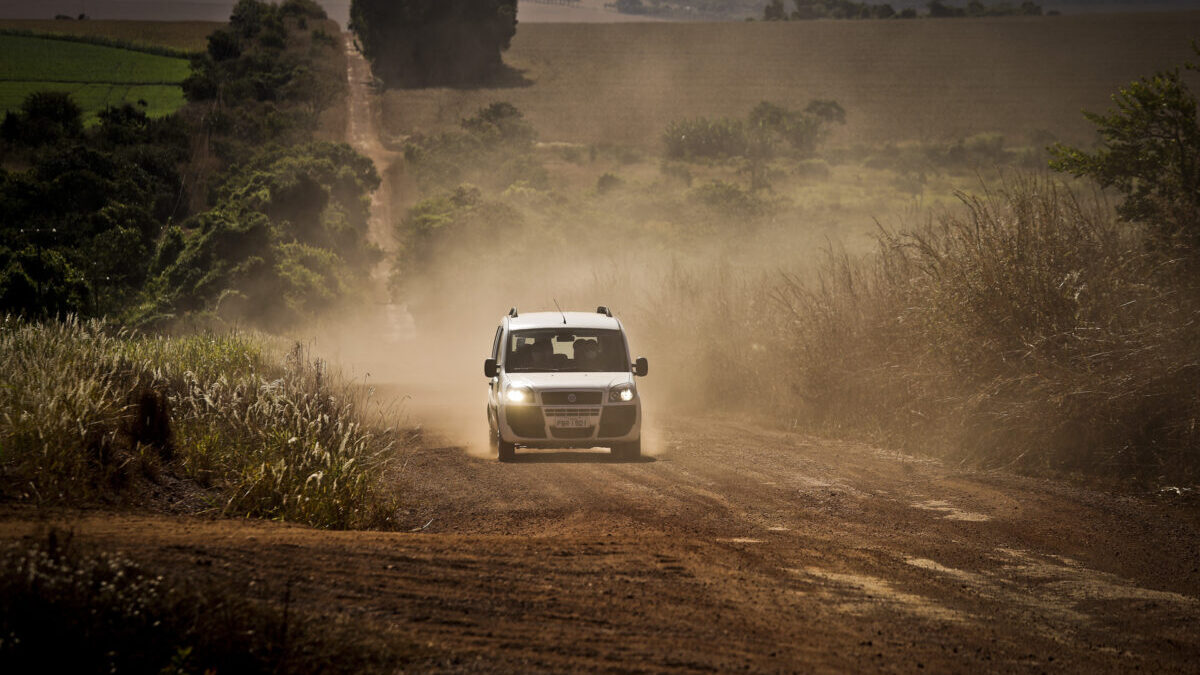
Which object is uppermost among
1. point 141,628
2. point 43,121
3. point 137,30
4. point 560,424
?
point 137,30

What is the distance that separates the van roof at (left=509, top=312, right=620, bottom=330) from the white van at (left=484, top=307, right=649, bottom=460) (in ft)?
0.05

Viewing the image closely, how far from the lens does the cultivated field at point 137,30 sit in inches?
3797

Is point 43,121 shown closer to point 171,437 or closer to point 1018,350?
point 171,437

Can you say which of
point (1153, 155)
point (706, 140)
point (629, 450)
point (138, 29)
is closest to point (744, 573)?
point (629, 450)

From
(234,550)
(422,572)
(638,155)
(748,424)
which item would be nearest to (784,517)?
(422,572)

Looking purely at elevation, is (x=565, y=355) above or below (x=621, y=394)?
above

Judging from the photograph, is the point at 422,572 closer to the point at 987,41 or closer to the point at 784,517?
the point at 784,517

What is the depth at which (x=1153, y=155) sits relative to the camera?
17188 mm

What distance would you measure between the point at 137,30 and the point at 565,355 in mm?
113788

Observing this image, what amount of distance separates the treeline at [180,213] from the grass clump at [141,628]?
21.2 meters

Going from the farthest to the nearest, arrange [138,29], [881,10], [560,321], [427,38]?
[881,10] < [138,29] < [427,38] < [560,321]

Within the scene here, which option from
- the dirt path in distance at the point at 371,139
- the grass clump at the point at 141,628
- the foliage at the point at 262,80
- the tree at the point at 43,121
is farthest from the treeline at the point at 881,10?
the grass clump at the point at 141,628

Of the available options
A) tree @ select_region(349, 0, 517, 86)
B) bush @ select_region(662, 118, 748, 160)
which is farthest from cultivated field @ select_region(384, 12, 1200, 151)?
tree @ select_region(349, 0, 517, 86)

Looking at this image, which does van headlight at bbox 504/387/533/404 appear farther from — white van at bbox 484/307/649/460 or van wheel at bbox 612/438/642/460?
van wheel at bbox 612/438/642/460
